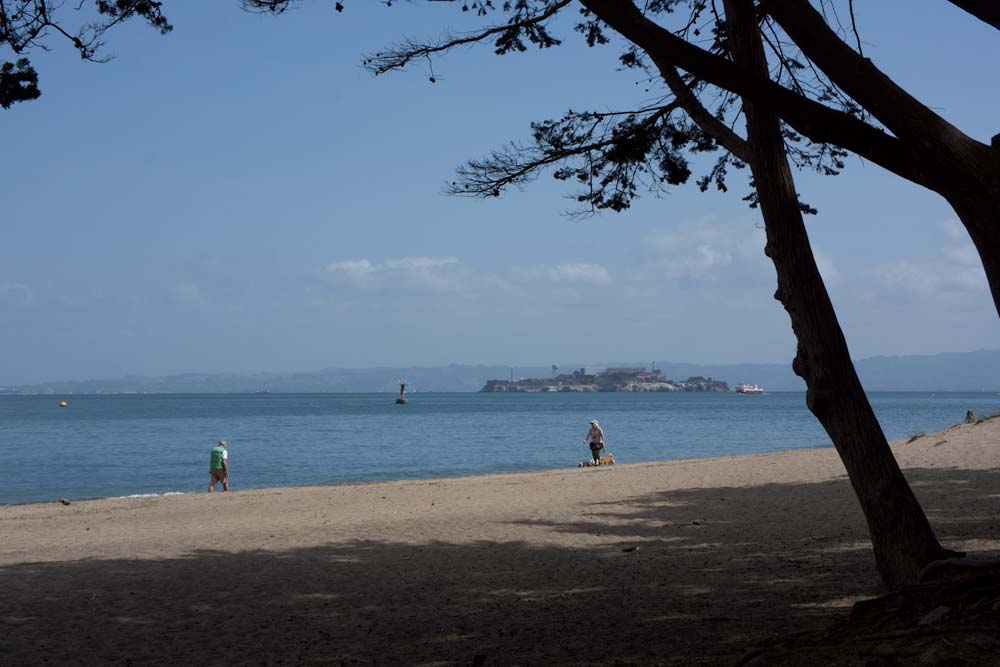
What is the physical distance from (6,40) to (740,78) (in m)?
5.34

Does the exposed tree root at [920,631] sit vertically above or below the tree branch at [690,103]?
below

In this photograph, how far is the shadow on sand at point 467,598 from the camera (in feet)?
20.9

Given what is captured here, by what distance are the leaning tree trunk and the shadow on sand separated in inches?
34.0

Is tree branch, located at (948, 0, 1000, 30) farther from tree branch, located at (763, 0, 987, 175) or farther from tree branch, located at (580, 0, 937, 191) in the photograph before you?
tree branch, located at (580, 0, 937, 191)

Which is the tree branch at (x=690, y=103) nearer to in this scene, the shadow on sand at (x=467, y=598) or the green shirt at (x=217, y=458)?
the shadow on sand at (x=467, y=598)

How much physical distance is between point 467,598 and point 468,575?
3.60ft

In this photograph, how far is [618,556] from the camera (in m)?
10.0

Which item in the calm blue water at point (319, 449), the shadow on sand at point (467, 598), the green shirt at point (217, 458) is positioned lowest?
the calm blue water at point (319, 449)

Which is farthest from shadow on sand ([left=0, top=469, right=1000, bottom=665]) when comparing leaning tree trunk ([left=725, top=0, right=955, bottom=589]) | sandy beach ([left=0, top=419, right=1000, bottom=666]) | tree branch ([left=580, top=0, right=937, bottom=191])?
tree branch ([left=580, top=0, right=937, bottom=191])

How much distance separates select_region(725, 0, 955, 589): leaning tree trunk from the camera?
231 inches

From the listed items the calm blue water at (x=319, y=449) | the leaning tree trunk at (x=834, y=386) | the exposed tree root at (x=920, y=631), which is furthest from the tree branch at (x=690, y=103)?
the calm blue water at (x=319, y=449)

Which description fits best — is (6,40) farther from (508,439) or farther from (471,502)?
(508,439)

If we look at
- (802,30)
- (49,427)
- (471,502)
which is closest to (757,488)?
(471,502)

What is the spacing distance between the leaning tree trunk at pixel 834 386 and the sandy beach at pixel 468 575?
2.66 ft
